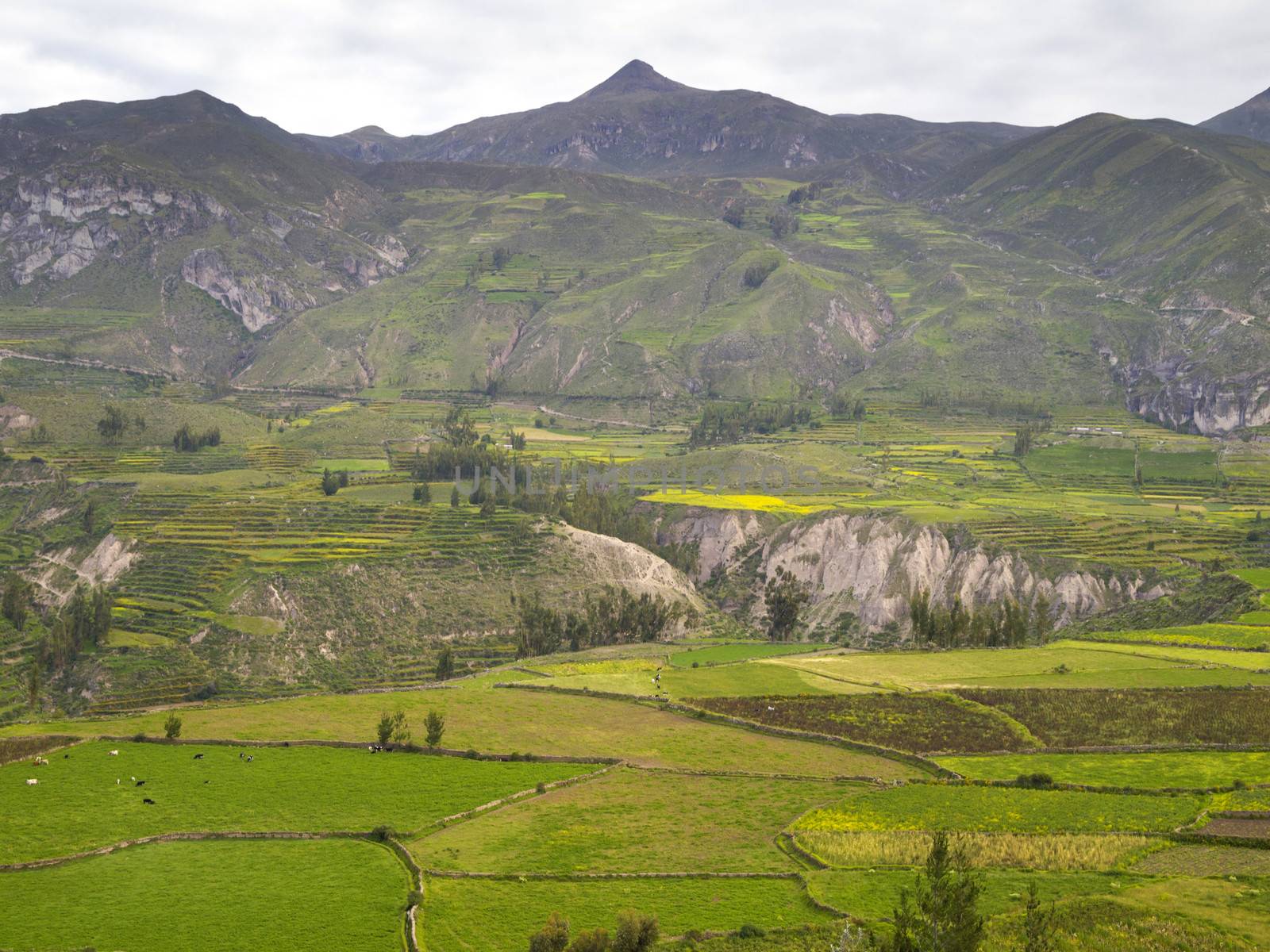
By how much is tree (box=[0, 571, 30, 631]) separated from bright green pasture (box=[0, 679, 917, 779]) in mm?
58090

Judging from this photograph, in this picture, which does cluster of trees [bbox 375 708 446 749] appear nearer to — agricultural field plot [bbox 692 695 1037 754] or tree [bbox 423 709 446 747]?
tree [bbox 423 709 446 747]

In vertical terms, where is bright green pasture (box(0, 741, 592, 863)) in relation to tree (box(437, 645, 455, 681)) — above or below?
above

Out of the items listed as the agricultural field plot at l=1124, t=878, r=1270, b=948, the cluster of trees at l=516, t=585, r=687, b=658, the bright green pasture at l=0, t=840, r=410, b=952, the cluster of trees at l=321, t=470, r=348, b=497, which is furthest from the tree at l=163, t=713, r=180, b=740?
the cluster of trees at l=321, t=470, r=348, b=497

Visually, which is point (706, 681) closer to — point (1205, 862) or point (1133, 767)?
point (1133, 767)

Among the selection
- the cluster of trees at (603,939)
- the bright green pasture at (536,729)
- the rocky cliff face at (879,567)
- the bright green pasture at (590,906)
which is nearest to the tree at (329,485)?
the rocky cliff face at (879,567)

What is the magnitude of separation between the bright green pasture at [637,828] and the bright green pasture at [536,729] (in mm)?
4858

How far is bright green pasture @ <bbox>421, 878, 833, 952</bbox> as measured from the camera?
1937 inches

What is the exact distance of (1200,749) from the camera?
250 ft

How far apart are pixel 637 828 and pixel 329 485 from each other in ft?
418

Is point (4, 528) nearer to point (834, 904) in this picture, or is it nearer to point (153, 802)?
point (153, 802)

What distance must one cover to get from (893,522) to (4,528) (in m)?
138

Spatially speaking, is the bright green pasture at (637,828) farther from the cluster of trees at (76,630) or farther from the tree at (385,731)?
the cluster of trees at (76,630)

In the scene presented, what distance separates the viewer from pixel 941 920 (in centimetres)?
4331

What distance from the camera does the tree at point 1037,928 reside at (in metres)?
44.0
